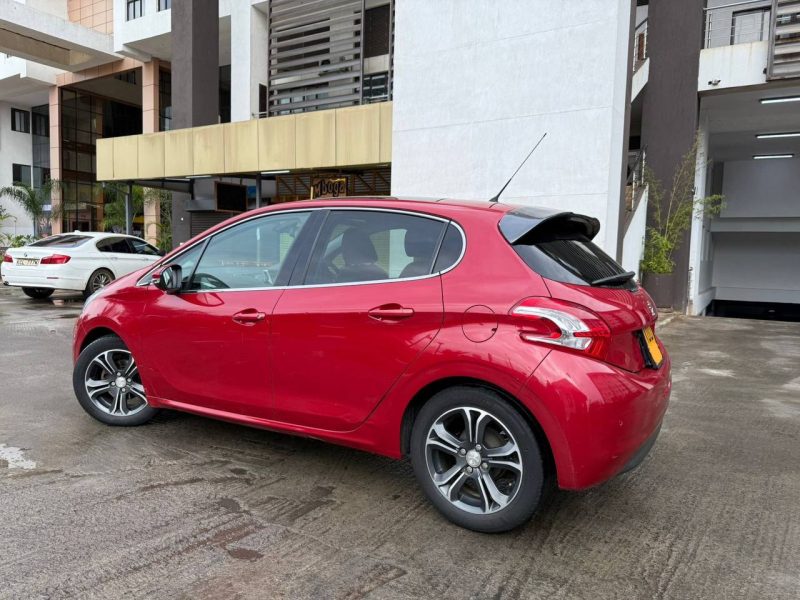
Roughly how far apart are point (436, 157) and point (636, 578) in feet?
33.3

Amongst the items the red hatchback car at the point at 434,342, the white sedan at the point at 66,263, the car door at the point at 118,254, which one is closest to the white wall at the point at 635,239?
the red hatchback car at the point at 434,342

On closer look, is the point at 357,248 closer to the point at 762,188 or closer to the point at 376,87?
the point at 376,87

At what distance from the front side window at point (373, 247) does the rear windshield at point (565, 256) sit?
1.63ft

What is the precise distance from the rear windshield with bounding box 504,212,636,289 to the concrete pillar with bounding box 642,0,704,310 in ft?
38.3

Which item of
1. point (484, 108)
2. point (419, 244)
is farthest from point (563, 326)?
point (484, 108)

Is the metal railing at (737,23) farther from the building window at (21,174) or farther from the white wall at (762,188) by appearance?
the building window at (21,174)

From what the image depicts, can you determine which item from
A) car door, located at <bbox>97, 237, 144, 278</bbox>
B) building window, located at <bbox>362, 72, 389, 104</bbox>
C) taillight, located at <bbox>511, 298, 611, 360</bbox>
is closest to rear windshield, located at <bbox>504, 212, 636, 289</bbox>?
taillight, located at <bbox>511, 298, 611, 360</bbox>

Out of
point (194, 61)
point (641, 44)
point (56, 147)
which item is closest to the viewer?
point (641, 44)

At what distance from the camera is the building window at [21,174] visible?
36438 mm

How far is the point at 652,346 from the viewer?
10.5 feet

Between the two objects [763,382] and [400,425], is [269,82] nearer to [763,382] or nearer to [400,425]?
[763,382]

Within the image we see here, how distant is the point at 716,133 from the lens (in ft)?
59.8

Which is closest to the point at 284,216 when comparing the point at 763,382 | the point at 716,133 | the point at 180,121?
the point at 763,382

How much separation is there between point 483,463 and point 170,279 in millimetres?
2393
